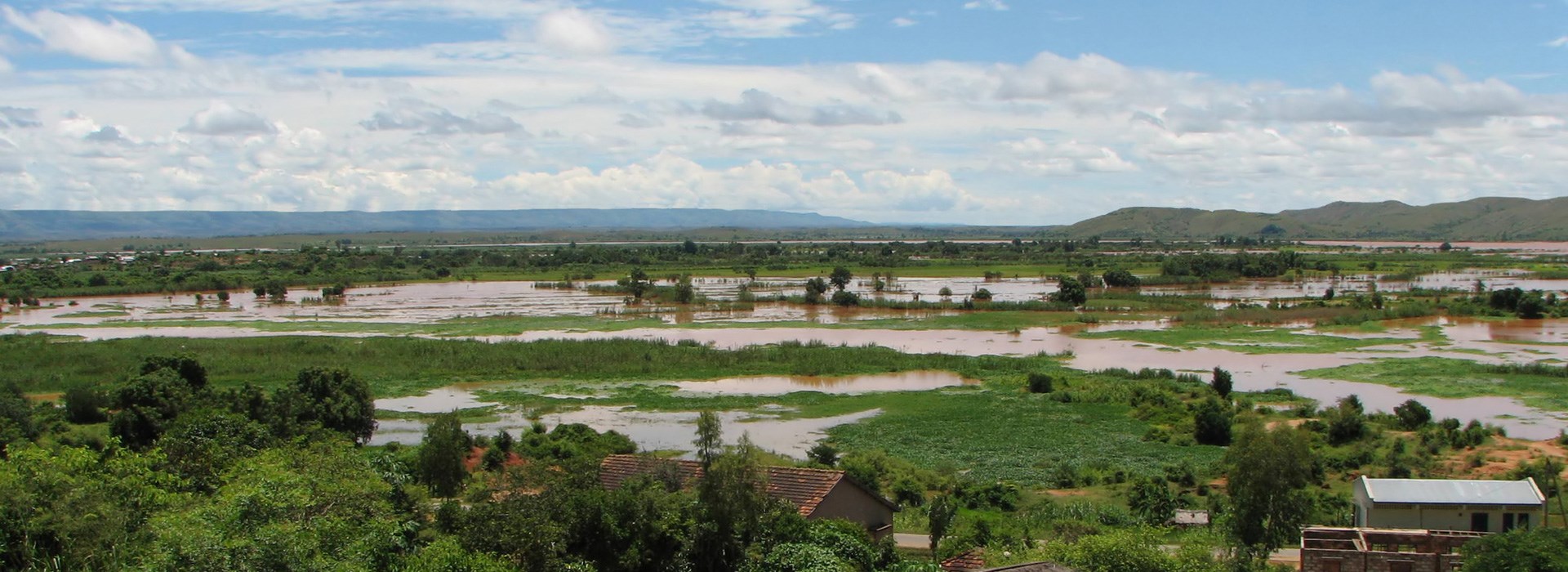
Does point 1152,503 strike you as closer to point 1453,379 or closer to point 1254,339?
point 1453,379

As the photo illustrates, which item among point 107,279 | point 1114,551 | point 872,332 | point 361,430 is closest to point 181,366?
point 361,430

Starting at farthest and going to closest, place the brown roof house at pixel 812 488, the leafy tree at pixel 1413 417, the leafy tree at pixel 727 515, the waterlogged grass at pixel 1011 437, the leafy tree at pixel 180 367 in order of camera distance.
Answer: the leafy tree at pixel 180 367 < the leafy tree at pixel 1413 417 < the waterlogged grass at pixel 1011 437 < the brown roof house at pixel 812 488 < the leafy tree at pixel 727 515

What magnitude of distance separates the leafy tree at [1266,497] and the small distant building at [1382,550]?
0.40 m

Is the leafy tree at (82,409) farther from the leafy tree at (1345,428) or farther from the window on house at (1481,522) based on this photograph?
the leafy tree at (1345,428)

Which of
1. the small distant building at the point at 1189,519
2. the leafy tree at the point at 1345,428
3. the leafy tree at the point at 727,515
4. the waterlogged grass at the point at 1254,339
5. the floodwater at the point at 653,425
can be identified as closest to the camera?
the leafy tree at the point at 727,515

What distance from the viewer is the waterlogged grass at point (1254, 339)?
4406cm

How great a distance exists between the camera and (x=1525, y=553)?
12.6 meters

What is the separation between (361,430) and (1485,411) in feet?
97.1

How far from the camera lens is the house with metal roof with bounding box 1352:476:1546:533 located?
17.1 m

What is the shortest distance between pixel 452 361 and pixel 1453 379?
110ft

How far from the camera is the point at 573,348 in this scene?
42.4 metres

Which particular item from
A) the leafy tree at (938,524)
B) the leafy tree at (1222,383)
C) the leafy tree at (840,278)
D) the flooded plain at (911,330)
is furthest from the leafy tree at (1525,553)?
the leafy tree at (840,278)

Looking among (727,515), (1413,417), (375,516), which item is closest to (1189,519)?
(727,515)

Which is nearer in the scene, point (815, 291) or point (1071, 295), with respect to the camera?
point (1071, 295)
